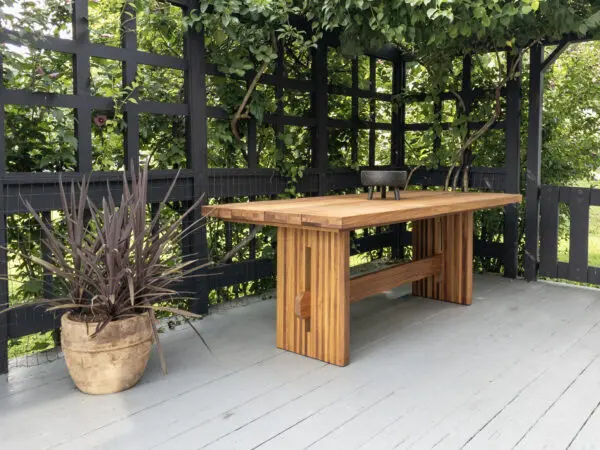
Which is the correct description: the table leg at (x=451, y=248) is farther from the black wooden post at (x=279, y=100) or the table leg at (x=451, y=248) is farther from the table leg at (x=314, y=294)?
the table leg at (x=314, y=294)

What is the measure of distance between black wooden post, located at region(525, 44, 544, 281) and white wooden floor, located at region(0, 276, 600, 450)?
1.16m

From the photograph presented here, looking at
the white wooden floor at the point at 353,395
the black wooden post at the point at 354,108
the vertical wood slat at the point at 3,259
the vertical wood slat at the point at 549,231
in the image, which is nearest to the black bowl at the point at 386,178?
the white wooden floor at the point at 353,395

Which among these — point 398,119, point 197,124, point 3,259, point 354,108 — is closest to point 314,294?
Answer: point 197,124

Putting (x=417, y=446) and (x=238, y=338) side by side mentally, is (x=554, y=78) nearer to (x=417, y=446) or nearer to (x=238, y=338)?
(x=238, y=338)

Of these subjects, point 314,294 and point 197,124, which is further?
point 197,124

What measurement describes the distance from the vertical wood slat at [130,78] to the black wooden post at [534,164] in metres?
3.00

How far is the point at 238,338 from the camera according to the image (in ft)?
10.4

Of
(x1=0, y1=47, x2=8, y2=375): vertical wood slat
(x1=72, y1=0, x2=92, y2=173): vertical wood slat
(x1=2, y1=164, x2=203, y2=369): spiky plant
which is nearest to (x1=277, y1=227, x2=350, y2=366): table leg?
(x1=2, y1=164, x2=203, y2=369): spiky plant

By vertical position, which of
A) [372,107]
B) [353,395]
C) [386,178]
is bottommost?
[353,395]

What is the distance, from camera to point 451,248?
3.89 metres

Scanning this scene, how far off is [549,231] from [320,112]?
2.01 m

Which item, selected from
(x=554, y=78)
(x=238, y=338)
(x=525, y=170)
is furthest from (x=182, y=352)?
(x=554, y=78)

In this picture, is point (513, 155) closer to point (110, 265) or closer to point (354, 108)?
point (354, 108)

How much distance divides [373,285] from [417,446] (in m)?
1.35
